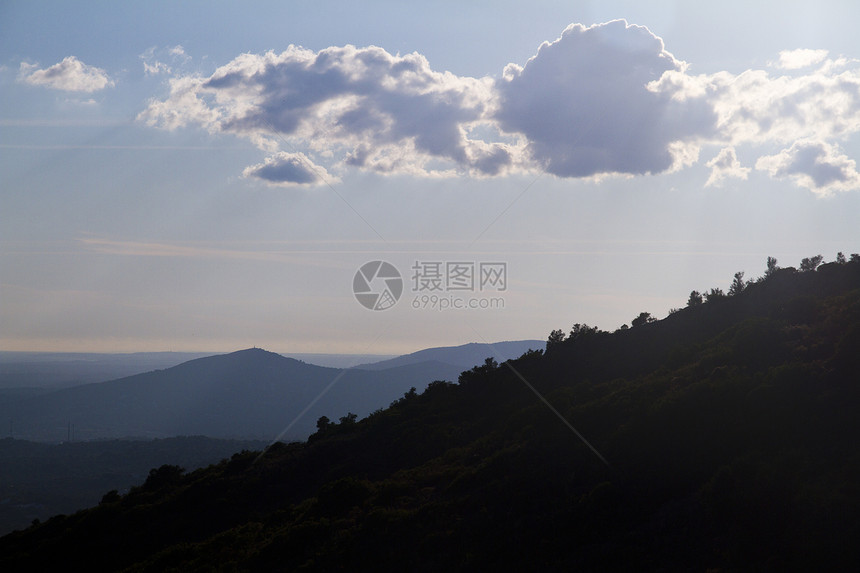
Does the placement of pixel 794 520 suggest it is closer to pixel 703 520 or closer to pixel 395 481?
pixel 703 520

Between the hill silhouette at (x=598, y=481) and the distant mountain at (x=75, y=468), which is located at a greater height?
the hill silhouette at (x=598, y=481)

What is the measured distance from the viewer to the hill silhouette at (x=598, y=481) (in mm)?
16109

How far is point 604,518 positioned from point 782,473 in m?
5.63

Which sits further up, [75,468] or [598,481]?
[598,481]

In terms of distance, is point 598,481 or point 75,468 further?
point 75,468

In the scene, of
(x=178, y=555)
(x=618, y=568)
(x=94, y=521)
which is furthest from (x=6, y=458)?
(x=618, y=568)

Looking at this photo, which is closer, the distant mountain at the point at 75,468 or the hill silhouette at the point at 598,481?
the hill silhouette at the point at 598,481

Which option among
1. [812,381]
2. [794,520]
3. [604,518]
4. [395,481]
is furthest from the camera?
[395,481]

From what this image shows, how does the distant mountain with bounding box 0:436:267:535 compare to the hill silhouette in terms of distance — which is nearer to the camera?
the hill silhouette

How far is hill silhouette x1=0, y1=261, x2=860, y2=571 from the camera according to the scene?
1611 cm

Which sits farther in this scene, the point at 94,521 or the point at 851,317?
the point at 94,521

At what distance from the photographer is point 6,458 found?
501 feet

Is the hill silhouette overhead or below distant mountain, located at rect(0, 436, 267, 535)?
overhead

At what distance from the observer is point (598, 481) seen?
68.9ft
